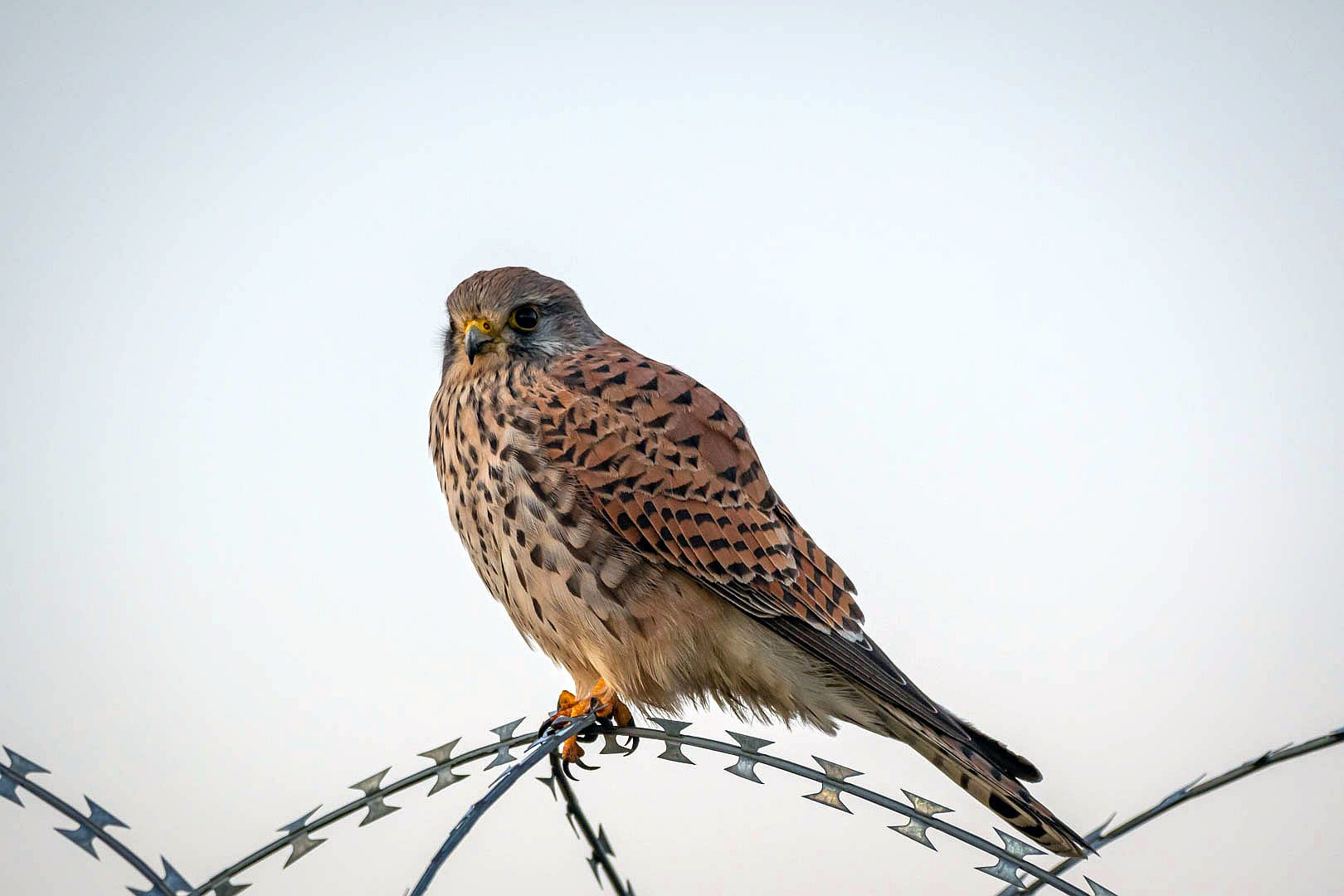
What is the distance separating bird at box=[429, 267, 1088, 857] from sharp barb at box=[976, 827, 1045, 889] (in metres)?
0.68

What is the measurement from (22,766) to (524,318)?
145cm

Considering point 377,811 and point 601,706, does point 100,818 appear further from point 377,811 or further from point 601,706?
point 601,706

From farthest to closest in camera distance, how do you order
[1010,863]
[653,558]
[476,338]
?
[476,338]
[653,558]
[1010,863]

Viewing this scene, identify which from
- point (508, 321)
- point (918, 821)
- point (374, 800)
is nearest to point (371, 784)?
point (374, 800)

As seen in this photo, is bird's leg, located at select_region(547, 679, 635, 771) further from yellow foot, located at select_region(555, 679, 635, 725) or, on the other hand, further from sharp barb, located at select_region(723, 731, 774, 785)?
sharp barb, located at select_region(723, 731, 774, 785)

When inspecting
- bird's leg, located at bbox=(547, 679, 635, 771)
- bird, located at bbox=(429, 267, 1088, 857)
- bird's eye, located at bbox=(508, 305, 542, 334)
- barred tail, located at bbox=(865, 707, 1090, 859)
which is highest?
bird's eye, located at bbox=(508, 305, 542, 334)

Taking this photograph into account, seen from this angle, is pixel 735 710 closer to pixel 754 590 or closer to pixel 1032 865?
pixel 754 590

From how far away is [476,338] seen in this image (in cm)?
263

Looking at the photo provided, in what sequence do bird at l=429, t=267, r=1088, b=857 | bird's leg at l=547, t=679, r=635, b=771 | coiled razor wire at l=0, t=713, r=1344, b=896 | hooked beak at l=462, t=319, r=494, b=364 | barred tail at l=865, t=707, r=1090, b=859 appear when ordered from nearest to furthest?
coiled razor wire at l=0, t=713, r=1344, b=896 → barred tail at l=865, t=707, r=1090, b=859 → bird at l=429, t=267, r=1088, b=857 → bird's leg at l=547, t=679, r=635, b=771 → hooked beak at l=462, t=319, r=494, b=364

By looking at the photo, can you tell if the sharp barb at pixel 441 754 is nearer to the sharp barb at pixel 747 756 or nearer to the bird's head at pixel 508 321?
the sharp barb at pixel 747 756

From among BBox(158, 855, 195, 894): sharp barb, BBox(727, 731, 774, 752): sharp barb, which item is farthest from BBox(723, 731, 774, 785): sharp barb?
BBox(158, 855, 195, 894): sharp barb

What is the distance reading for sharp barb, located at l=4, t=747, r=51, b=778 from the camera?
1.54 m

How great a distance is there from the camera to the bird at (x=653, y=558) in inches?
93.1

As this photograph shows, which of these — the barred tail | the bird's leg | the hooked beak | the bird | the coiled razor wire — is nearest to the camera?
the coiled razor wire
